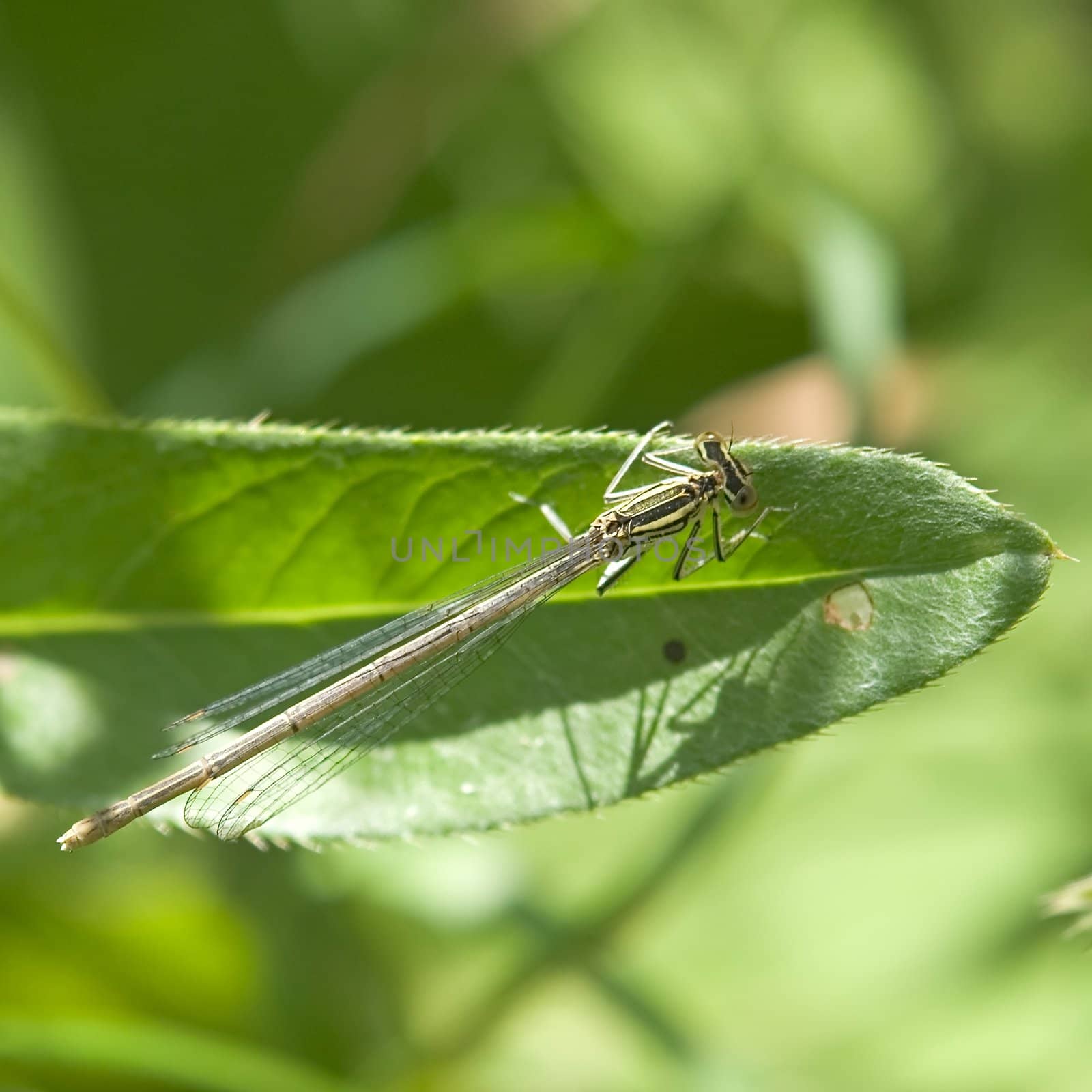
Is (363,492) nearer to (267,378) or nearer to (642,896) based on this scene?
(642,896)

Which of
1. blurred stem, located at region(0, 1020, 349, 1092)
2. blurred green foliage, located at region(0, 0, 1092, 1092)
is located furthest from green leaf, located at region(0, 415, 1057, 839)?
blurred stem, located at region(0, 1020, 349, 1092)

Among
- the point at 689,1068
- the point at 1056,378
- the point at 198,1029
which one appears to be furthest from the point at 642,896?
the point at 1056,378

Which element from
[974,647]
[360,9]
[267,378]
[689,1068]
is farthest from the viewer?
[360,9]

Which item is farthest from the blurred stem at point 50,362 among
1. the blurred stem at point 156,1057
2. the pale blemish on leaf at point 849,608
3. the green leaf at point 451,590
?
the pale blemish on leaf at point 849,608

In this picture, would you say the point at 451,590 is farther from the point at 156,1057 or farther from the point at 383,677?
the point at 156,1057

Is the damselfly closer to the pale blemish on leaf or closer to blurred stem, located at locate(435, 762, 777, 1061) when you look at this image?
the pale blemish on leaf

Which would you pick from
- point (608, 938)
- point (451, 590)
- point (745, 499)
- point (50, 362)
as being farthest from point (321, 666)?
point (50, 362)

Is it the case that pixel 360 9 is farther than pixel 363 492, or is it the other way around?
pixel 360 9

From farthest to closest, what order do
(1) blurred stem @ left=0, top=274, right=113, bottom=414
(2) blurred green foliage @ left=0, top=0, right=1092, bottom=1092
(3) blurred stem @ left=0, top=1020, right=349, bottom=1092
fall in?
(1) blurred stem @ left=0, top=274, right=113, bottom=414 → (2) blurred green foliage @ left=0, top=0, right=1092, bottom=1092 → (3) blurred stem @ left=0, top=1020, right=349, bottom=1092
